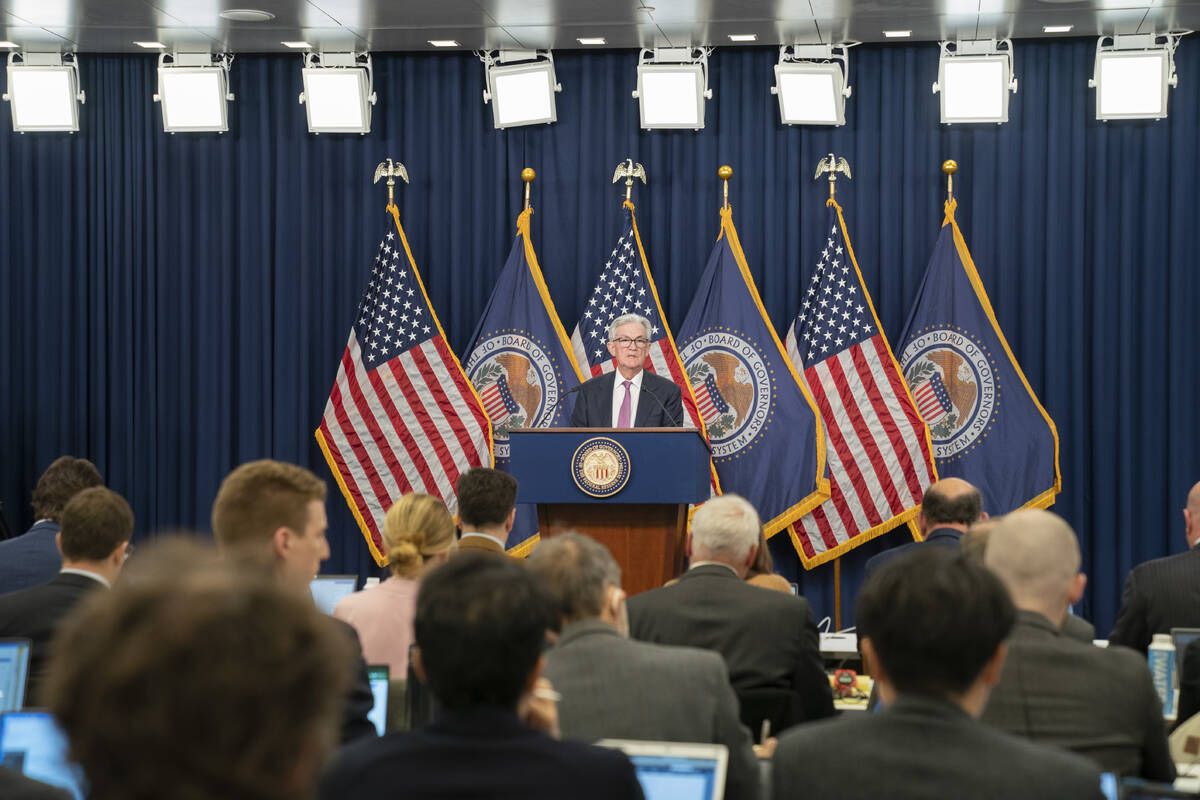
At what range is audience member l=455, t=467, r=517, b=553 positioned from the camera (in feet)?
15.8

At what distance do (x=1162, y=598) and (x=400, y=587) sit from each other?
8.78 ft

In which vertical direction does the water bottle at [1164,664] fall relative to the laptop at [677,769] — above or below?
below

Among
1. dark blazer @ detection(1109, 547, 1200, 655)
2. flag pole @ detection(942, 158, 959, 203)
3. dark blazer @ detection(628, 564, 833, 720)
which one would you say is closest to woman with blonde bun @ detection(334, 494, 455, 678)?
dark blazer @ detection(628, 564, 833, 720)

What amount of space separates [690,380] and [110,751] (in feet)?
25.1

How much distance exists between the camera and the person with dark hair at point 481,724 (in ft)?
5.62

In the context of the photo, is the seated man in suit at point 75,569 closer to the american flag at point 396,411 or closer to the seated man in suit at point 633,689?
the seated man in suit at point 633,689

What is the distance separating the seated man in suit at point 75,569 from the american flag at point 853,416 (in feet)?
17.2

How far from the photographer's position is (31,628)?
12.0 ft

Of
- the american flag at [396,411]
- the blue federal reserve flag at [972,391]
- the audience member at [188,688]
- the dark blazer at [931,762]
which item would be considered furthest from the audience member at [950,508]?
the audience member at [188,688]

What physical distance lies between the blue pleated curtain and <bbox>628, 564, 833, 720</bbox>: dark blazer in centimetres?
494

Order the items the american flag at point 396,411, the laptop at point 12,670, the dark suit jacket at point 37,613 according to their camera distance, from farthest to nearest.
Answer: the american flag at point 396,411 → the dark suit jacket at point 37,613 → the laptop at point 12,670

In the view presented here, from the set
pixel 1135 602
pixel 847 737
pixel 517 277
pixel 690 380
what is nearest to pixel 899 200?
pixel 690 380

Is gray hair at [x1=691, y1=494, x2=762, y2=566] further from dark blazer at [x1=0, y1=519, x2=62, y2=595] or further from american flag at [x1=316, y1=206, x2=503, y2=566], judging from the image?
american flag at [x1=316, y1=206, x2=503, y2=566]

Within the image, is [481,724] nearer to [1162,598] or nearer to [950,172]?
[1162,598]
